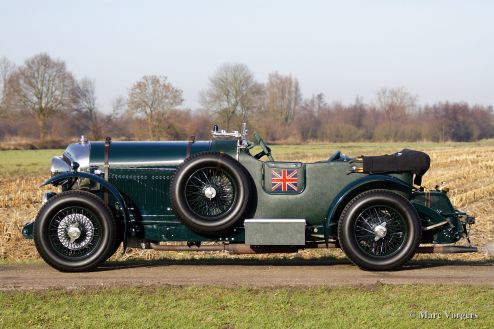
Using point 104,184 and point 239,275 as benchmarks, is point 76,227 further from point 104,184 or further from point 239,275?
point 239,275

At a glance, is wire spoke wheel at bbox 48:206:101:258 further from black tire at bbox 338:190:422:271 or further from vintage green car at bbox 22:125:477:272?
black tire at bbox 338:190:422:271

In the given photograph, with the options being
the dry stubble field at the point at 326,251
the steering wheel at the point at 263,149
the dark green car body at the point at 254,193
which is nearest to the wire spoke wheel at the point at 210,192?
the dark green car body at the point at 254,193

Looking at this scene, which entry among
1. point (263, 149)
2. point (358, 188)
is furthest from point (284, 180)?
point (358, 188)

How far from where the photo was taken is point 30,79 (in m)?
70.4

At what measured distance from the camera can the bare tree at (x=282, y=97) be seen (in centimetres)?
9726

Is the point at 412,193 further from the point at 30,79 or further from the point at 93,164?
the point at 30,79

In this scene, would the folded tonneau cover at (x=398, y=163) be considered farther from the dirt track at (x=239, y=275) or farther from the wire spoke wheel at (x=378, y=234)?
the dirt track at (x=239, y=275)

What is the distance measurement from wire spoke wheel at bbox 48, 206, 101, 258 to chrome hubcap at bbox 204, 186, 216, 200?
1.32 metres

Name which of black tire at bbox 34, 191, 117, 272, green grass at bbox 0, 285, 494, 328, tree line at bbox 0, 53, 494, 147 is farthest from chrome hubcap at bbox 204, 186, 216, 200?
tree line at bbox 0, 53, 494, 147

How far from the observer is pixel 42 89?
69875 mm

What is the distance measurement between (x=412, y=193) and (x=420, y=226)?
21.2 inches

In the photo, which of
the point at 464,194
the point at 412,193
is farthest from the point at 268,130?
the point at 412,193

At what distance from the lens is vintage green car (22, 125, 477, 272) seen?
8.23m

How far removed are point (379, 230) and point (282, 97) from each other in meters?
98.9
